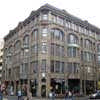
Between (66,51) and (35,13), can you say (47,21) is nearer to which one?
(35,13)

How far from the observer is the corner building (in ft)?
110

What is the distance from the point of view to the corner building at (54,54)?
3362 cm

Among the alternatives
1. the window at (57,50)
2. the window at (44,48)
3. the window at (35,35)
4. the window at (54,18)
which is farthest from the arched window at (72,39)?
the window at (35,35)

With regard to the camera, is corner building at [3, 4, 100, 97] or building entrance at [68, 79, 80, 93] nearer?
corner building at [3, 4, 100, 97]

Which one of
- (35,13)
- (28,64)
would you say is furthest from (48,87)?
(35,13)

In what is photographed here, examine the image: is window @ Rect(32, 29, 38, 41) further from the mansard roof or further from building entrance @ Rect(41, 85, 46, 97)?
building entrance @ Rect(41, 85, 46, 97)

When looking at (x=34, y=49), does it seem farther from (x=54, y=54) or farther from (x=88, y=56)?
(x=88, y=56)

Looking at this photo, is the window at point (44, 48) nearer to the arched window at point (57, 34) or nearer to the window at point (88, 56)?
the arched window at point (57, 34)

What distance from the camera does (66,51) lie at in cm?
3709

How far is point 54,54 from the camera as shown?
1371 inches

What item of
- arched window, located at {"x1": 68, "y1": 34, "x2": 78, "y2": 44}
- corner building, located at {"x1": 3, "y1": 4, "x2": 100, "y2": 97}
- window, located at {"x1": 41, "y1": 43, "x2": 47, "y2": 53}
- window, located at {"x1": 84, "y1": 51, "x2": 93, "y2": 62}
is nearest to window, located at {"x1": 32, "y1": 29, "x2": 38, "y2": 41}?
corner building, located at {"x1": 3, "y1": 4, "x2": 100, "y2": 97}

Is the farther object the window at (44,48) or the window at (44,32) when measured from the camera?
the window at (44,32)

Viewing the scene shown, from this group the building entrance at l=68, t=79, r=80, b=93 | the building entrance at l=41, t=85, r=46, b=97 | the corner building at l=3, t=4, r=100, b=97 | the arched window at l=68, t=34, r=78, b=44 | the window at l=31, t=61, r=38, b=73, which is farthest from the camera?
the arched window at l=68, t=34, r=78, b=44

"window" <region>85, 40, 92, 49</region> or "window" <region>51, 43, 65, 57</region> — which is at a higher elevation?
"window" <region>85, 40, 92, 49</region>
